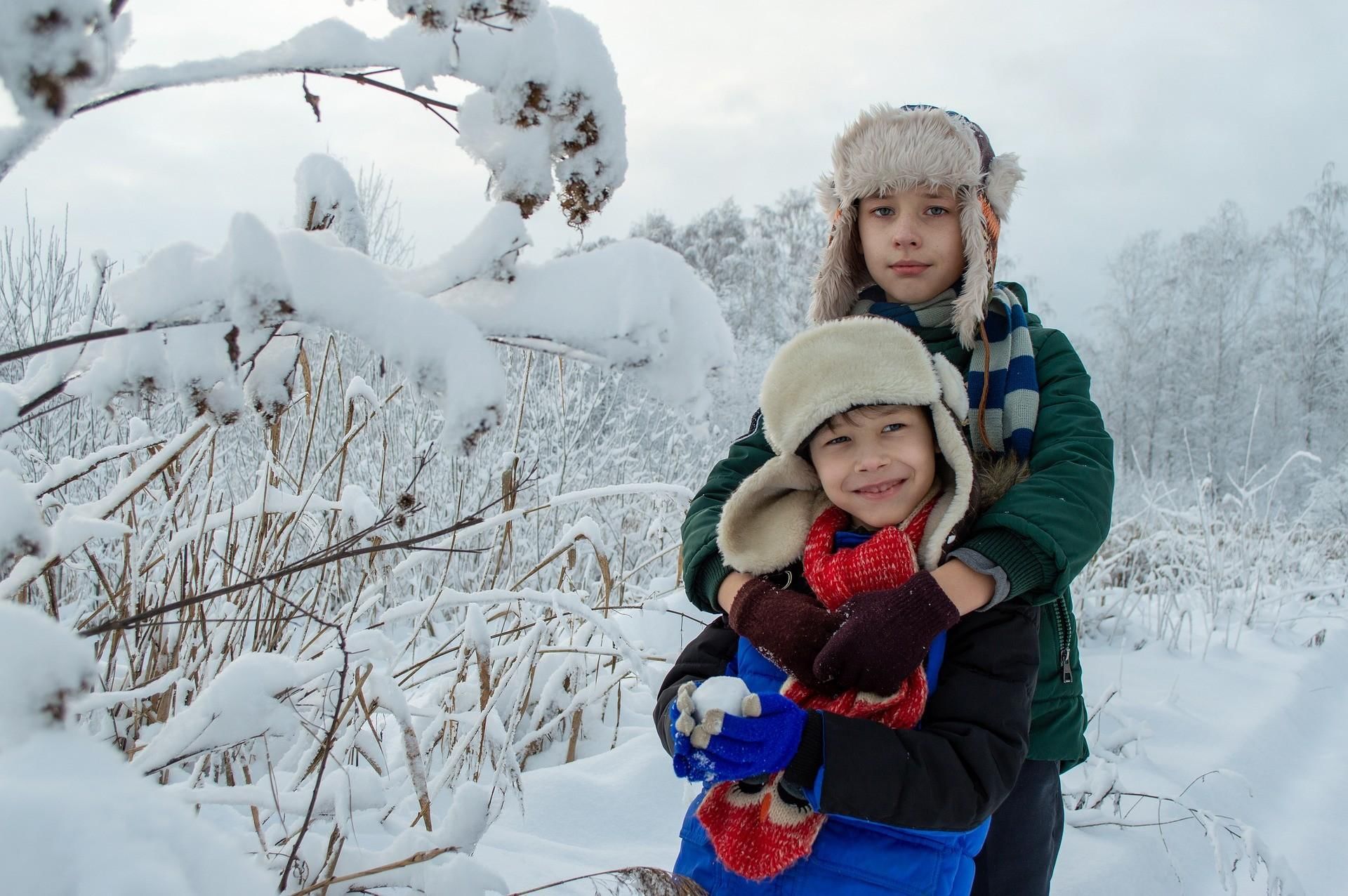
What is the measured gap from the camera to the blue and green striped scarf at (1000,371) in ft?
4.98

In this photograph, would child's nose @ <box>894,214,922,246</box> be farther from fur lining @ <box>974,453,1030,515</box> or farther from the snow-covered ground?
the snow-covered ground

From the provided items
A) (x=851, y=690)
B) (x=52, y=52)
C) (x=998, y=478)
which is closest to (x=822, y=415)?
(x=998, y=478)

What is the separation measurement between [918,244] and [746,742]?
1.00 m

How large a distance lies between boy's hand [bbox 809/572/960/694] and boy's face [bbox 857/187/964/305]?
67 cm

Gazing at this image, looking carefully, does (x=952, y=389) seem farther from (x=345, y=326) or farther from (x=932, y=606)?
(x=345, y=326)

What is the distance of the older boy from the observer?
1.27 meters

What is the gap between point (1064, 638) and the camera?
1.49 metres

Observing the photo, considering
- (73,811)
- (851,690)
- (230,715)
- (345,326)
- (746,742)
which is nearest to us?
(73,811)

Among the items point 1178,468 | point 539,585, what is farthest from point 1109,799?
point 1178,468

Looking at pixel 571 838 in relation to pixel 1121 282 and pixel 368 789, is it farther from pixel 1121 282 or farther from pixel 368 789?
pixel 1121 282

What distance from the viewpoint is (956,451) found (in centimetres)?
137

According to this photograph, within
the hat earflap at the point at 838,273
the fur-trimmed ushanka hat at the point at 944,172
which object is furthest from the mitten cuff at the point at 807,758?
the hat earflap at the point at 838,273

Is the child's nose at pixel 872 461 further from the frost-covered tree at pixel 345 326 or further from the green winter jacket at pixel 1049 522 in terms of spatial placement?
the frost-covered tree at pixel 345 326

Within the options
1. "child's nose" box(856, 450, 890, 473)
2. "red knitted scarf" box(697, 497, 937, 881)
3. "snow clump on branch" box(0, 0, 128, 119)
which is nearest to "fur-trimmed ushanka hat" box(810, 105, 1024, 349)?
"child's nose" box(856, 450, 890, 473)
